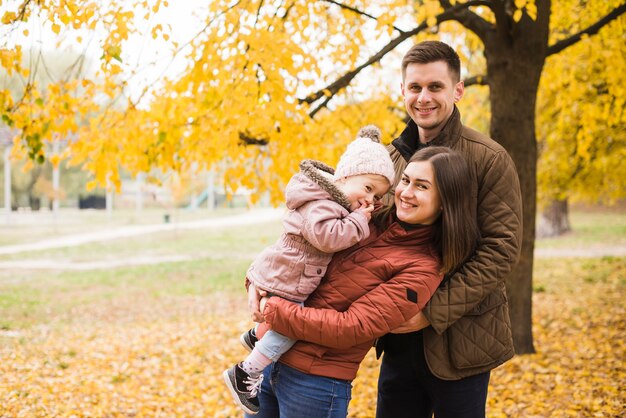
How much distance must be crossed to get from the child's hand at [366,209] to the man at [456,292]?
15.2 inches

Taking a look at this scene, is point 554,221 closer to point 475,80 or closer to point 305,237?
point 475,80

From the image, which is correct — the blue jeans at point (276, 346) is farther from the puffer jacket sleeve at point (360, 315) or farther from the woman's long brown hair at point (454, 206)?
the woman's long brown hair at point (454, 206)

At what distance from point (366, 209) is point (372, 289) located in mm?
305

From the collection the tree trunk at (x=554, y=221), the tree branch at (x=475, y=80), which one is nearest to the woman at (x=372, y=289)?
the tree branch at (x=475, y=80)

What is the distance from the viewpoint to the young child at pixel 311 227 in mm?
2137

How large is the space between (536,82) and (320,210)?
14.2ft

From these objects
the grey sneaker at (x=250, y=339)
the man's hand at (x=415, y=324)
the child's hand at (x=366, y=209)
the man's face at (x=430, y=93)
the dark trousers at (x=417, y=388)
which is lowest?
the dark trousers at (x=417, y=388)

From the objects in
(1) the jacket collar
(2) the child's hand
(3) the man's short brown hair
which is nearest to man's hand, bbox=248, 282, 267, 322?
(2) the child's hand

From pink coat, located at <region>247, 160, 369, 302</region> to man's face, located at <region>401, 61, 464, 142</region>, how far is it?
0.58m

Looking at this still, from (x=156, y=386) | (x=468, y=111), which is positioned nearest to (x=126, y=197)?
(x=468, y=111)

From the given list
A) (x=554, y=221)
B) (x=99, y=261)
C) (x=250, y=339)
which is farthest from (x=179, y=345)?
(x=554, y=221)

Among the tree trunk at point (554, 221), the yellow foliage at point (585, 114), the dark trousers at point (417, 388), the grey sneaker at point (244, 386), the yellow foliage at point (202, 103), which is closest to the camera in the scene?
the grey sneaker at point (244, 386)

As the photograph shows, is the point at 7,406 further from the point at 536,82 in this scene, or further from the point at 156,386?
the point at 536,82

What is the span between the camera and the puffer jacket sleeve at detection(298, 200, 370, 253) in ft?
6.86
